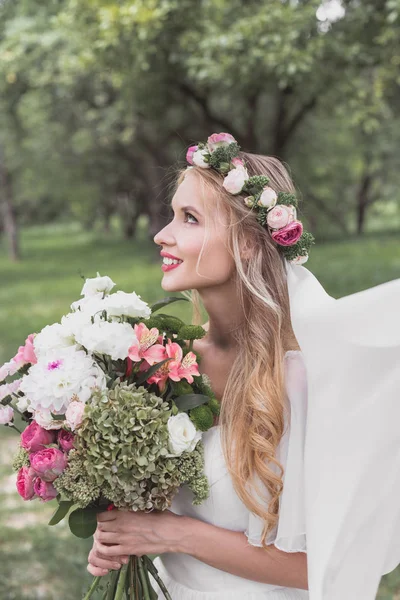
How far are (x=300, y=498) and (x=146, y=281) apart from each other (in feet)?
51.4

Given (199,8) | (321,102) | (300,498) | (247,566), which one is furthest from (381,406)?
(321,102)

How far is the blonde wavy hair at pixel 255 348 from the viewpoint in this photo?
7.14 feet

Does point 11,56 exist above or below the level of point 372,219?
above

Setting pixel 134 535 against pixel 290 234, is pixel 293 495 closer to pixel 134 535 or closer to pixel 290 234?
pixel 134 535

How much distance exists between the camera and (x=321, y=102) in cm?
1392

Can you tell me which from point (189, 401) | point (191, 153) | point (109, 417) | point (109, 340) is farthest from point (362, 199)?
point (109, 417)

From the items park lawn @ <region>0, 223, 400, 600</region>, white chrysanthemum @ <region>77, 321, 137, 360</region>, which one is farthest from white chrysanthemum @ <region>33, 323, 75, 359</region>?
park lawn @ <region>0, 223, 400, 600</region>

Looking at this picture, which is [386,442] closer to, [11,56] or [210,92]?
[11,56]

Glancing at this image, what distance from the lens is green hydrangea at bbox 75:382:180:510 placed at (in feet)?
6.38

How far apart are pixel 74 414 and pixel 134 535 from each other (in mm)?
465

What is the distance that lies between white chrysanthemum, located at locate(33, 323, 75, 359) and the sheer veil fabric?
0.76 meters

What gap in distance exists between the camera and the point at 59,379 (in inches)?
79.6

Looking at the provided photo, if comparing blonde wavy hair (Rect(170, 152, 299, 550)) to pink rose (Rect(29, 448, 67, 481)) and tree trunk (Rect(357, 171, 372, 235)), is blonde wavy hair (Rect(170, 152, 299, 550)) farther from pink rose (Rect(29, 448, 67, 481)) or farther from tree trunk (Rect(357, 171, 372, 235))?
tree trunk (Rect(357, 171, 372, 235))

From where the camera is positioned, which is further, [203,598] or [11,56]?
[11,56]
